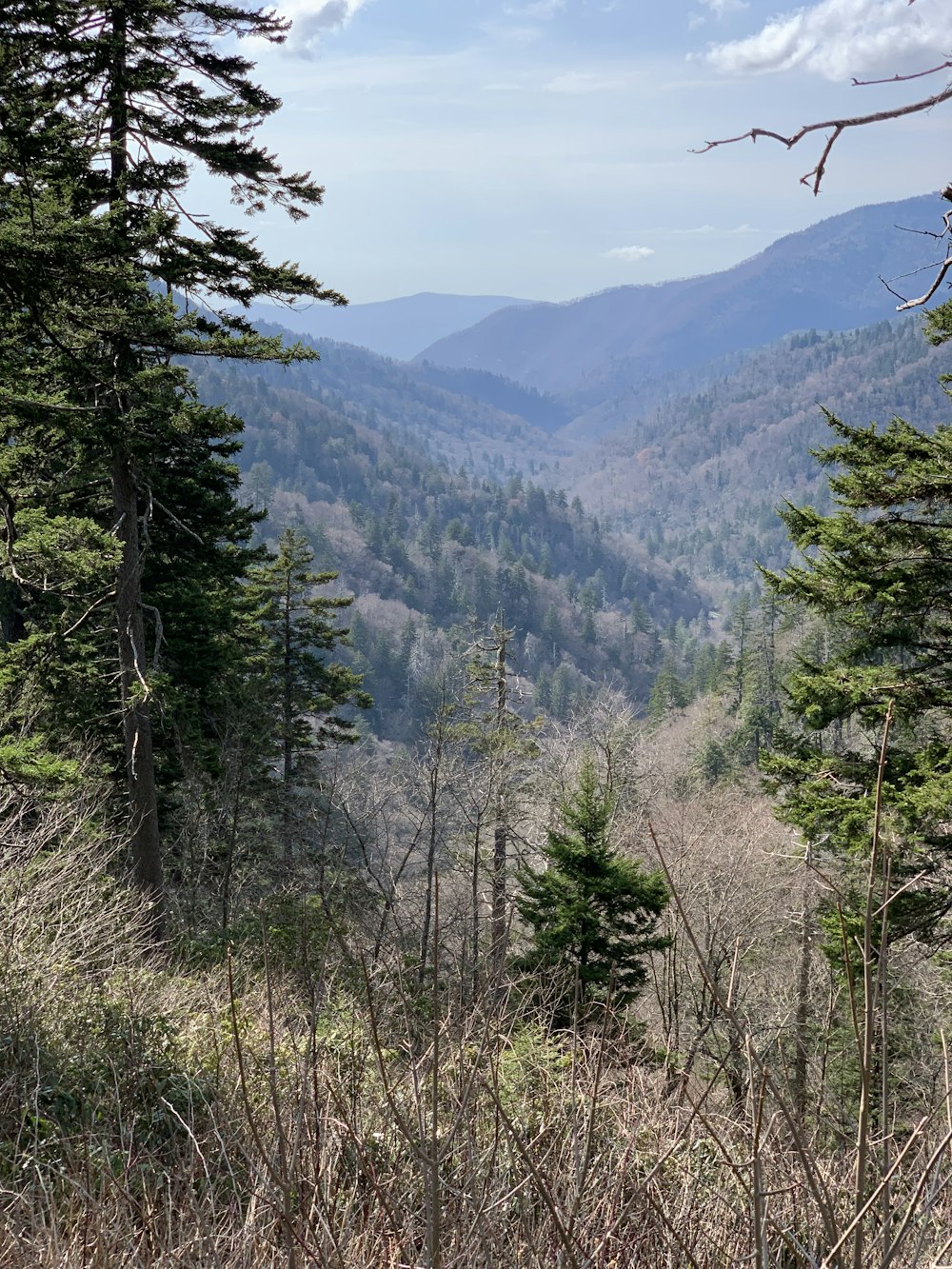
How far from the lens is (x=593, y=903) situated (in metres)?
12.4

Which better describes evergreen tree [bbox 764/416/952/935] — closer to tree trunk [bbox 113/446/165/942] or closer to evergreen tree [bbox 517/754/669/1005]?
evergreen tree [bbox 517/754/669/1005]

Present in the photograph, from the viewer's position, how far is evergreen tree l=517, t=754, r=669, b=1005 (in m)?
12.0

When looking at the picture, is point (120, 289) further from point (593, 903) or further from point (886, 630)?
point (593, 903)

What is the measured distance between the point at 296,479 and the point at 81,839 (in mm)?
179641

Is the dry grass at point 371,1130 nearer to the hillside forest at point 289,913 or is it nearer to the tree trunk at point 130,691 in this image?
the hillside forest at point 289,913

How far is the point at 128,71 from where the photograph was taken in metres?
8.54

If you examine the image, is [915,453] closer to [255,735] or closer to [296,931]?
[296,931]

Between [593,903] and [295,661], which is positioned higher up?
[295,661]

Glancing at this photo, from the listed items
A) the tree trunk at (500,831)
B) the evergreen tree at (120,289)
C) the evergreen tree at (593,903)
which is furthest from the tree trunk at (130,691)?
the tree trunk at (500,831)

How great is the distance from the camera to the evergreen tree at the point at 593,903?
12000mm

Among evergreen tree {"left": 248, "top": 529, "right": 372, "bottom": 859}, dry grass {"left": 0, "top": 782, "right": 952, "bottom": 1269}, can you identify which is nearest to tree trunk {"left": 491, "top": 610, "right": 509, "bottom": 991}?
evergreen tree {"left": 248, "top": 529, "right": 372, "bottom": 859}

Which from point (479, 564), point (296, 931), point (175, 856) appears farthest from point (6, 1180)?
point (479, 564)

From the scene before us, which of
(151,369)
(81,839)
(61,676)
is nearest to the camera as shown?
(151,369)

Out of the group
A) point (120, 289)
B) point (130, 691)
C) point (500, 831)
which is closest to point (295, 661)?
point (500, 831)
